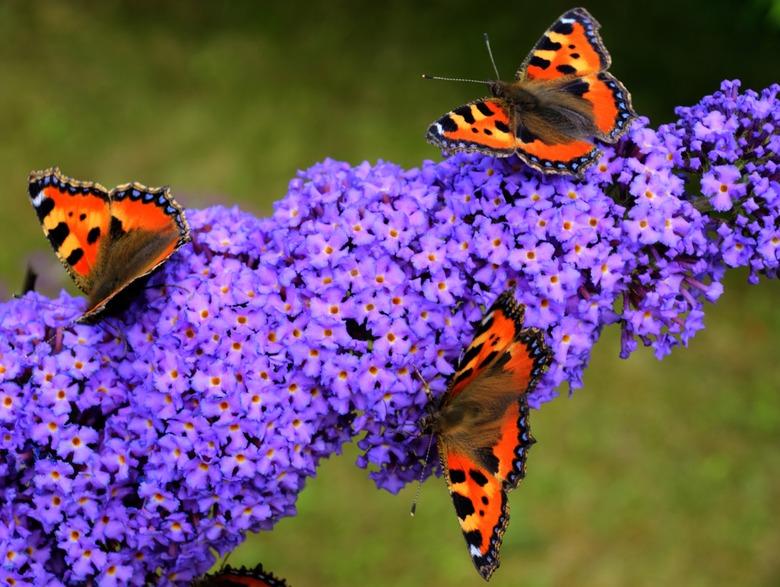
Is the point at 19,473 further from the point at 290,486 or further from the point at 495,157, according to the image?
the point at 495,157

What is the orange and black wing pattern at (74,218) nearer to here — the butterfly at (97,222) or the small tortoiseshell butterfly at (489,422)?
the butterfly at (97,222)

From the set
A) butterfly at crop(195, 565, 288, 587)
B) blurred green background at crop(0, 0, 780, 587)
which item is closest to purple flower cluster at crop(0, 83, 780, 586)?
butterfly at crop(195, 565, 288, 587)

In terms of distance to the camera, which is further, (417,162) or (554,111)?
(417,162)

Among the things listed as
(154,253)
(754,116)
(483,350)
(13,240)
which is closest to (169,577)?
A: (154,253)

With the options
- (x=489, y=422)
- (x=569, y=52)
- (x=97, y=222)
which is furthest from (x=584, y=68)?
(x=97, y=222)

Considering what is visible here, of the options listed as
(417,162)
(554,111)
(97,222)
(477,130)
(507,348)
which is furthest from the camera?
(417,162)

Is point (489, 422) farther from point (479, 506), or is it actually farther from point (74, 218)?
point (74, 218)
